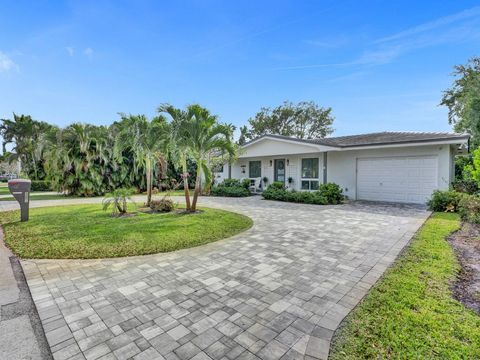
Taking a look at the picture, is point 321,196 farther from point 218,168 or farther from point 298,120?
point 298,120

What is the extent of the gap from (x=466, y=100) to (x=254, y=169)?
44.3 feet

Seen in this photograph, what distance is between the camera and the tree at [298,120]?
33312mm

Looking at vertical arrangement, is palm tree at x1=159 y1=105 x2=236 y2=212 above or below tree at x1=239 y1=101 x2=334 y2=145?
below

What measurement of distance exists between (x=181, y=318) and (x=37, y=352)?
1.26 meters

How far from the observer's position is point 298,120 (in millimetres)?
33688

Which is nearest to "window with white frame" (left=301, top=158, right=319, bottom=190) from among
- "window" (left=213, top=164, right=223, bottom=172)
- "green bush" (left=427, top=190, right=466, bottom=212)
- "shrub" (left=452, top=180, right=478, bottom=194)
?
"green bush" (left=427, top=190, right=466, bottom=212)

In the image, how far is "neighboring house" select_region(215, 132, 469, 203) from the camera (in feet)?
35.6

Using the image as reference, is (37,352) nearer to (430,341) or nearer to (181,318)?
(181,318)

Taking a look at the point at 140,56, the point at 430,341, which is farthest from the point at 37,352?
the point at 140,56

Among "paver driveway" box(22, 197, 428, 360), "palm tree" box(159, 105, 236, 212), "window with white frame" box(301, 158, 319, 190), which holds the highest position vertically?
"palm tree" box(159, 105, 236, 212)

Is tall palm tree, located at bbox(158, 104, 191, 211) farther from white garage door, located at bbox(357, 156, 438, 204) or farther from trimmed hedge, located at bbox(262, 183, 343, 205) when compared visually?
white garage door, located at bbox(357, 156, 438, 204)

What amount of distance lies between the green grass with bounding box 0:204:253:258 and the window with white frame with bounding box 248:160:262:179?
9.25 meters

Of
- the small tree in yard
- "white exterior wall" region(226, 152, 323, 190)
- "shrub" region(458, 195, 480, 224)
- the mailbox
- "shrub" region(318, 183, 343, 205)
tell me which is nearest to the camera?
"shrub" region(458, 195, 480, 224)

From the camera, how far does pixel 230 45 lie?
499 inches
